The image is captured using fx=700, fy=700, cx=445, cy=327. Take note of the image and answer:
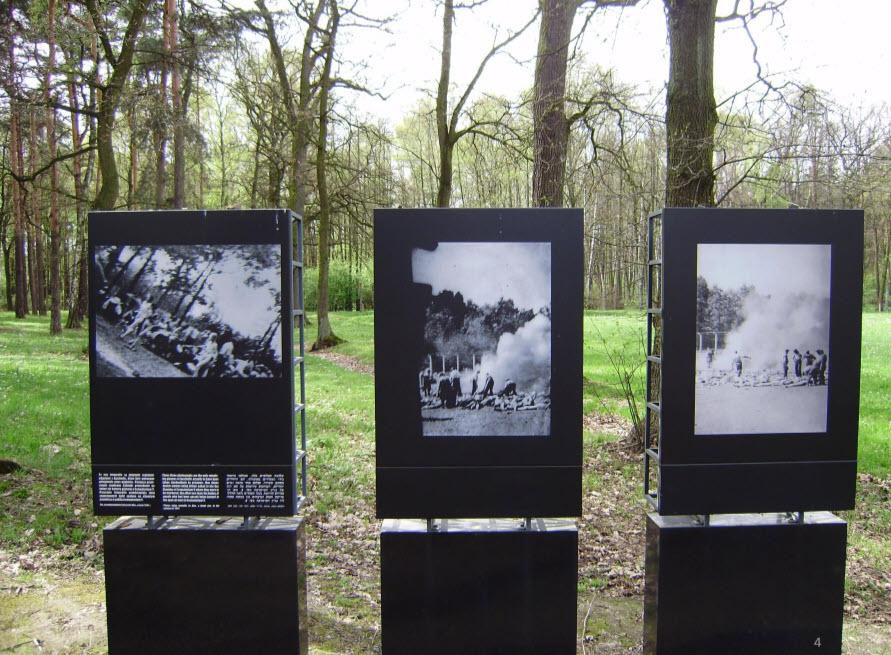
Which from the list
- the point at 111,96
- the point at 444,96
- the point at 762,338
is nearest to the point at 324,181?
the point at 444,96

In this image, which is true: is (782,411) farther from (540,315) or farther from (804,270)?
(540,315)

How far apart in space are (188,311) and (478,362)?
160 centimetres

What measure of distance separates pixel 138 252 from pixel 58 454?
577 cm

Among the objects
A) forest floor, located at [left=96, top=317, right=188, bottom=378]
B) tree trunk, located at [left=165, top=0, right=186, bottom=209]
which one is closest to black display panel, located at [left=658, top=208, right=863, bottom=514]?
forest floor, located at [left=96, top=317, right=188, bottom=378]

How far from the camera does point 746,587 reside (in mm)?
3889

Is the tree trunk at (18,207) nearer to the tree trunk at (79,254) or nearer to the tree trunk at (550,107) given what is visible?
the tree trunk at (79,254)

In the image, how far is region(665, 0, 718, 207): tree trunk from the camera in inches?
278

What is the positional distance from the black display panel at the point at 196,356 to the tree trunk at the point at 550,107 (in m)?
6.25

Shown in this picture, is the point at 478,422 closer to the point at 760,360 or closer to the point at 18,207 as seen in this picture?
the point at 760,360

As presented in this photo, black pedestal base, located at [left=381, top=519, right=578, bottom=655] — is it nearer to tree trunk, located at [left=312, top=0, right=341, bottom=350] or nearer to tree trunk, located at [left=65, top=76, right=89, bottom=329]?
tree trunk, located at [left=312, top=0, right=341, bottom=350]

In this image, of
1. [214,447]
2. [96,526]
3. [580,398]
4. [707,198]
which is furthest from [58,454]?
[707,198]

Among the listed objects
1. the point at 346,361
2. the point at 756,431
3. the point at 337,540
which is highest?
the point at 756,431

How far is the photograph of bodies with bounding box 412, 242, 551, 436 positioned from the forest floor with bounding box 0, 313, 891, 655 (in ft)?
5.63

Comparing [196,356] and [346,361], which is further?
[346,361]
